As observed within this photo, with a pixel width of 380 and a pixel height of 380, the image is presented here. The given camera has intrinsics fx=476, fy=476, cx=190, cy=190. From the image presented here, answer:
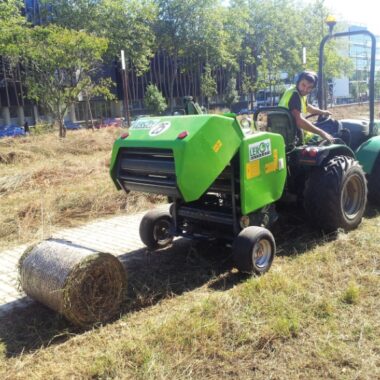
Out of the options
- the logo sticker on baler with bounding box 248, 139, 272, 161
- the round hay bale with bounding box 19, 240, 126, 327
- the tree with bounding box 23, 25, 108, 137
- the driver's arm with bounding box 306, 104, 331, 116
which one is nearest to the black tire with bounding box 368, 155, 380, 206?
the driver's arm with bounding box 306, 104, 331, 116

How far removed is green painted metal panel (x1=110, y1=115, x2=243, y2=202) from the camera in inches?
156

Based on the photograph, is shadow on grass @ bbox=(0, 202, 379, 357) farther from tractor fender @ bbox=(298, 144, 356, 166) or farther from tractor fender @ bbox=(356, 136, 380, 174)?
tractor fender @ bbox=(298, 144, 356, 166)

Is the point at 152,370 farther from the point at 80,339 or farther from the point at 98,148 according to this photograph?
the point at 98,148

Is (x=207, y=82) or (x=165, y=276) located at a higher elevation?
(x=207, y=82)

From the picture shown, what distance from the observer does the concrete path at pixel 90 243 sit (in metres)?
4.47

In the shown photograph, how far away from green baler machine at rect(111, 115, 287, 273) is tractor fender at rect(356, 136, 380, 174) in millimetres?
1866

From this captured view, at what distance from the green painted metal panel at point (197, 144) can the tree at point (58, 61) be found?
1864cm

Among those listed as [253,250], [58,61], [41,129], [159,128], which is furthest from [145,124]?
[58,61]

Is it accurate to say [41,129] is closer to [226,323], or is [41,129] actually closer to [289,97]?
[289,97]

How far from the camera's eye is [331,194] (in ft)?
16.9

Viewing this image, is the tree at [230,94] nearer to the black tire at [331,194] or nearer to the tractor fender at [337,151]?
the tractor fender at [337,151]

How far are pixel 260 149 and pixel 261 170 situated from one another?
8.1 inches

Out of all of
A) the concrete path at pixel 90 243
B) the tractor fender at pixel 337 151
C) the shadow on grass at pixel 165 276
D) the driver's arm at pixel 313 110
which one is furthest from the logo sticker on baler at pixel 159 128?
the driver's arm at pixel 313 110

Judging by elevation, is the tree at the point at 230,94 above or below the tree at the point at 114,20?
below
